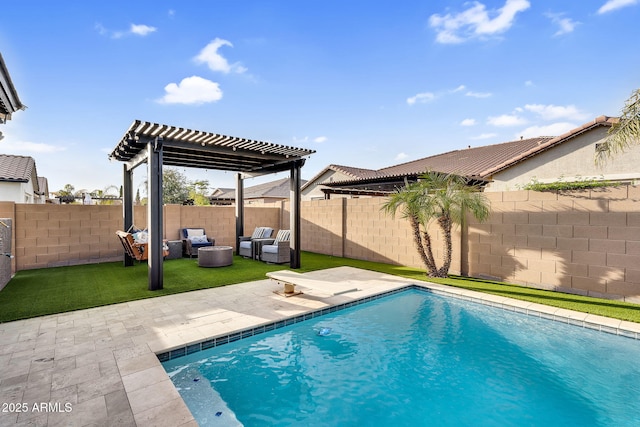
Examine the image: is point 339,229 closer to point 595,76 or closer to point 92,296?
point 92,296

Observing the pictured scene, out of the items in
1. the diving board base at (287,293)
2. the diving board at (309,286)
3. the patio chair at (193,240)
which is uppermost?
the patio chair at (193,240)

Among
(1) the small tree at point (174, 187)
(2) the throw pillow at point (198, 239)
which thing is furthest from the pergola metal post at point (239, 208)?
(1) the small tree at point (174, 187)

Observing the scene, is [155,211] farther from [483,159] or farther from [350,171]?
[350,171]

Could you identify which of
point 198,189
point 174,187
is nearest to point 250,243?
point 174,187

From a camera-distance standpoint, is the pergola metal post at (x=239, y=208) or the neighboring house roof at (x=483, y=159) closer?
the neighboring house roof at (x=483, y=159)

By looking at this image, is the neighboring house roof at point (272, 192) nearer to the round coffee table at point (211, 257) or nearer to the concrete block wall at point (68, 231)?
the concrete block wall at point (68, 231)

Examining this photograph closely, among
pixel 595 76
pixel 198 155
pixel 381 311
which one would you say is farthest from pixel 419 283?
pixel 595 76

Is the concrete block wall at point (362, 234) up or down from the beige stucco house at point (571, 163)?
down

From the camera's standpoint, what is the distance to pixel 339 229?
11805 millimetres

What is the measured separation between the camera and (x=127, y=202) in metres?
9.34

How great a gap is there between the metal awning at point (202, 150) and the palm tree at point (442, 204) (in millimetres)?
3052

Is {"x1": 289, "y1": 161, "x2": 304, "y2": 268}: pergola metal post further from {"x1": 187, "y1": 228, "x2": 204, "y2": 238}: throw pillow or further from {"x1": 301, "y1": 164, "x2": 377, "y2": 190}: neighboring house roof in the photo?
{"x1": 301, "y1": 164, "x2": 377, "y2": 190}: neighboring house roof

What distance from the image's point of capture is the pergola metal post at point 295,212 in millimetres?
8945

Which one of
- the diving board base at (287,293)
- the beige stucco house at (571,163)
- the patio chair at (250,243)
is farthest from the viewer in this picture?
the patio chair at (250,243)
